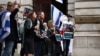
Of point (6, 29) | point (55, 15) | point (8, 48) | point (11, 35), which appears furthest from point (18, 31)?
point (55, 15)

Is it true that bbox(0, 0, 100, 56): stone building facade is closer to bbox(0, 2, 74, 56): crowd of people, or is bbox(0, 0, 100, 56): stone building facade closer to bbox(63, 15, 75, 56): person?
bbox(63, 15, 75, 56): person

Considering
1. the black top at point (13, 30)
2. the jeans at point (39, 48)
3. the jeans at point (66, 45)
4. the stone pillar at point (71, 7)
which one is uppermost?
the stone pillar at point (71, 7)

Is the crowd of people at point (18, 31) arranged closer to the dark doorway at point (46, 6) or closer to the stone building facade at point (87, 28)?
the stone building facade at point (87, 28)

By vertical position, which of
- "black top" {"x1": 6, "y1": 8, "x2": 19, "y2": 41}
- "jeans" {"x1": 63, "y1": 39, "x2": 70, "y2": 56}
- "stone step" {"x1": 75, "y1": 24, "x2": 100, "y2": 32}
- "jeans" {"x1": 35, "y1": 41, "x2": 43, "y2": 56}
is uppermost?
"black top" {"x1": 6, "y1": 8, "x2": 19, "y2": 41}

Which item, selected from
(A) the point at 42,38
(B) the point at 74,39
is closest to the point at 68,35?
(B) the point at 74,39

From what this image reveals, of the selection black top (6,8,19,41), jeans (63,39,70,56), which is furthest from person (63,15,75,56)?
black top (6,8,19,41)

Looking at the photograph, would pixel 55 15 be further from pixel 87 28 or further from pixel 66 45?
pixel 87 28

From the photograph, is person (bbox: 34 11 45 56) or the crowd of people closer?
the crowd of people

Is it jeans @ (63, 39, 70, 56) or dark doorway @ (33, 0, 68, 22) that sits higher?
dark doorway @ (33, 0, 68, 22)

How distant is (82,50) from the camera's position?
624 inches

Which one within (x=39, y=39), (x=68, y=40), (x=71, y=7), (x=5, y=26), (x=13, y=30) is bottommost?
(x=68, y=40)

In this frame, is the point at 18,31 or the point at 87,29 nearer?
the point at 18,31

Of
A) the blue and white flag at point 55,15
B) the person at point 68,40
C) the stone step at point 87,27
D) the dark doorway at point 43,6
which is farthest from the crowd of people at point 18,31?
the dark doorway at point 43,6

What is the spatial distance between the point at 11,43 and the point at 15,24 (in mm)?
569
